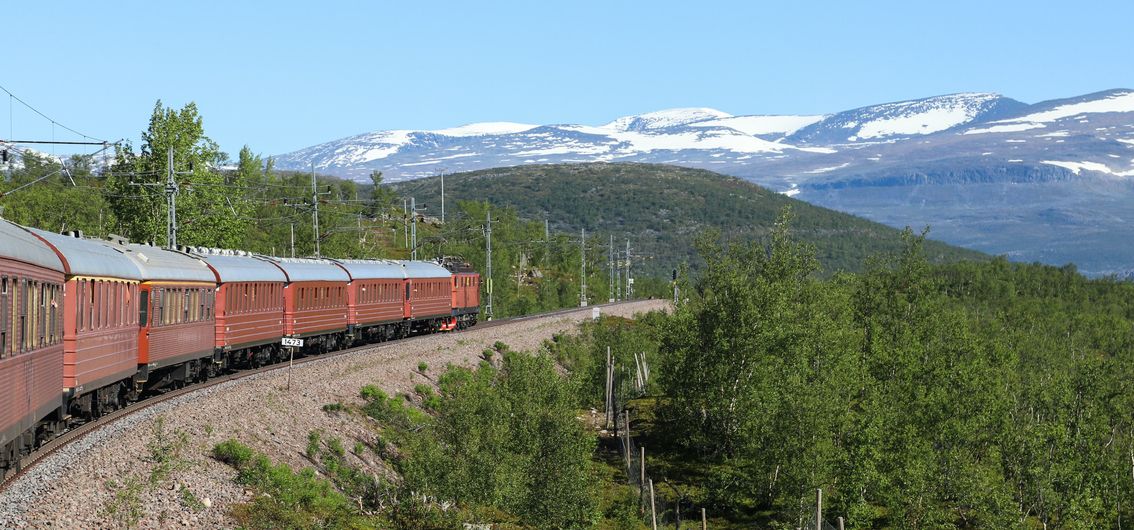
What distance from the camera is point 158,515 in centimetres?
2138

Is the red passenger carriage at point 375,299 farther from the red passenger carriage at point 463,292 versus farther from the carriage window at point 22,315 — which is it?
the carriage window at point 22,315

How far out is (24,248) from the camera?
19281 millimetres

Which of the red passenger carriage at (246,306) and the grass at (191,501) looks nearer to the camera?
the grass at (191,501)

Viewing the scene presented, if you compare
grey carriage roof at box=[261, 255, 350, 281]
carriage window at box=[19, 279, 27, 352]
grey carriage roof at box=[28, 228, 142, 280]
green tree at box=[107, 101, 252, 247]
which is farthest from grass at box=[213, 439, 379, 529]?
green tree at box=[107, 101, 252, 247]

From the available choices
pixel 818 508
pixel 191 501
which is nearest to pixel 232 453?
pixel 191 501

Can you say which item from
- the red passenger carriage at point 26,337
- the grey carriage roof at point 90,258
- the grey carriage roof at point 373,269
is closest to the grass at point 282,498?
the red passenger carriage at point 26,337

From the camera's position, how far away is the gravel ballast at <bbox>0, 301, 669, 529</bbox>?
63.7ft

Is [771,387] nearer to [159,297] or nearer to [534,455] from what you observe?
[534,455]

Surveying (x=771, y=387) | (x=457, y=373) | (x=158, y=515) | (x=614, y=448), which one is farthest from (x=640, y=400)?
(x=158, y=515)

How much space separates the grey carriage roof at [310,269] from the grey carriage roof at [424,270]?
38.1ft

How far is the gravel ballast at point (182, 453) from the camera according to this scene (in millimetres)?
19422

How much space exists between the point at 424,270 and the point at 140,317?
44876 millimetres

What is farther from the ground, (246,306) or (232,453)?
(246,306)

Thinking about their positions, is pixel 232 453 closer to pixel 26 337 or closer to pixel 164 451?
pixel 164 451
